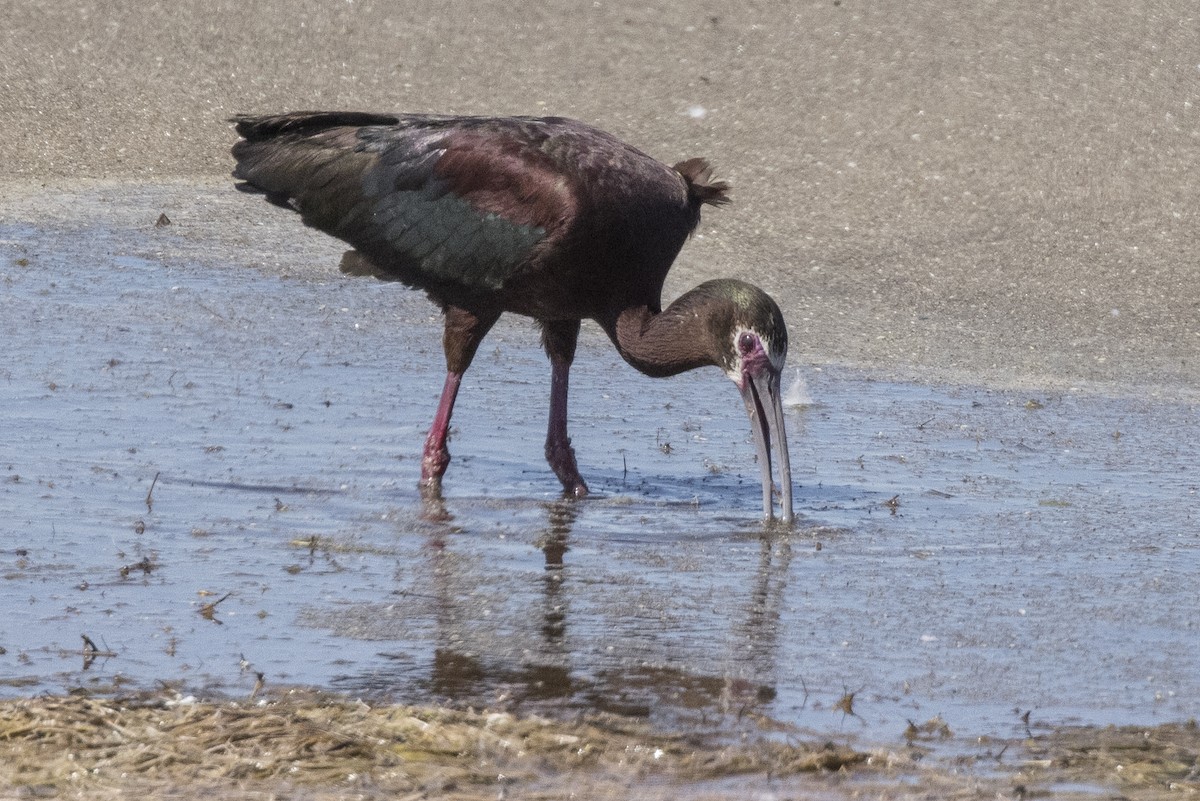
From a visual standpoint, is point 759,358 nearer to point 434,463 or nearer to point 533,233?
point 533,233

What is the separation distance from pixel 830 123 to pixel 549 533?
282 inches

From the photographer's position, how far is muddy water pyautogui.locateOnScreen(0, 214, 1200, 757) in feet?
16.2

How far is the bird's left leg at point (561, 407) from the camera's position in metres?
7.37

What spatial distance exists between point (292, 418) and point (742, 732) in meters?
3.87

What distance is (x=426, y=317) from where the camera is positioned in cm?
1002

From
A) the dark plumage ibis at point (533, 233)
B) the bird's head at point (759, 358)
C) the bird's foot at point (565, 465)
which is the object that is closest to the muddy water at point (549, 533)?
the bird's foot at point (565, 465)

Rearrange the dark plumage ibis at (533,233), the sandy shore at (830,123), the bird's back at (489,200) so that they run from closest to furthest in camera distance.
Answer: the dark plumage ibis at (533,233)
the bird's back at (489,200)
the sandy shore at (830,123)

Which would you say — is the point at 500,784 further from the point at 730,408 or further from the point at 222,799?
the point at 730,408

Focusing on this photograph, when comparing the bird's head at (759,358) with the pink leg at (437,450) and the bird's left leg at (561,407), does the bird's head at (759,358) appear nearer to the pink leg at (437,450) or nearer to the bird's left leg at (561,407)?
the bird's left leg at (561,407)

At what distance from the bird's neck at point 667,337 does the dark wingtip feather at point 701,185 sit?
55cm

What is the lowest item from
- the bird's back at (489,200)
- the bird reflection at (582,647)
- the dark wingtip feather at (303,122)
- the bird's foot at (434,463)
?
the bird reflection at (582,647)

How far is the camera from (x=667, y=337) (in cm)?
722

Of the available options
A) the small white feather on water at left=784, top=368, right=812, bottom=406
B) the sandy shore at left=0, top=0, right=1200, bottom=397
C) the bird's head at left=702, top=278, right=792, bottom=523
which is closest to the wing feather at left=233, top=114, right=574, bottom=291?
the bird's head at left=702, top=278, right=792, bottom=523

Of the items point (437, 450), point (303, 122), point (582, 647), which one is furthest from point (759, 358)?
point (303, 122)
